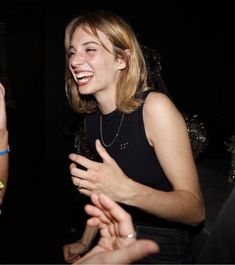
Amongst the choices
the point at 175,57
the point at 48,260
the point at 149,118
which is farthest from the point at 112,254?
the point at 175,57

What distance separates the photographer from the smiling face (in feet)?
5.18

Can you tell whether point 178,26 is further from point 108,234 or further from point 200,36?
point 108,234

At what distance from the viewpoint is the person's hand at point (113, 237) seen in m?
0.86

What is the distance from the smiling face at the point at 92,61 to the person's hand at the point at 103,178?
0.49 meters

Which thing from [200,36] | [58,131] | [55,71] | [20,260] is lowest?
[20,260]

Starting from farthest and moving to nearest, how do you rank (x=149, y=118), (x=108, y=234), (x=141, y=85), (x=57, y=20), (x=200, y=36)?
(x=200, y=36) → (x=57, y=20) → (x=141, y=85) → (x=149, y=118) → (x=108, y=234)

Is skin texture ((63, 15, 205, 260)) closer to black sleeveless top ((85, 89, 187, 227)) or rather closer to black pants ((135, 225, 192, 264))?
black sleeveless top ((85, 89, 187, 227))

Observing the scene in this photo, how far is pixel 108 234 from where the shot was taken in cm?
105

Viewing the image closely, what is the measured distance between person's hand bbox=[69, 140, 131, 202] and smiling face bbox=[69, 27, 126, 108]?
1.62 feet

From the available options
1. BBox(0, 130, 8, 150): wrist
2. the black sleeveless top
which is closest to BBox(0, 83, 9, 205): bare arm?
BBox(0, 130, 8, 150): wrist

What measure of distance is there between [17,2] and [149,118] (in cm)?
388

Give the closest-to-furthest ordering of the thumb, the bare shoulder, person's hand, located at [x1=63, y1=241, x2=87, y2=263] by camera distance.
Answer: the thumb
the bare shoulder
person's hand, located at [x1=63, y1=241, x2=87, y2=263]

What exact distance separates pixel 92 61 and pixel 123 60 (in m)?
0.15

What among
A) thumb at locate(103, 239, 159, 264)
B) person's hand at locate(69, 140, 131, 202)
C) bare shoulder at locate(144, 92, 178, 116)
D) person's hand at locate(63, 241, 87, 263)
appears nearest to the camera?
thumb at locate(103, 239, 159, 264)
